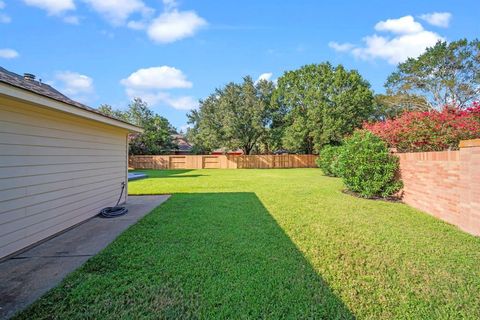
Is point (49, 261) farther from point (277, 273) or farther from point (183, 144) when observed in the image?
point (183, 144)

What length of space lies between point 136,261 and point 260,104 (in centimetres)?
2065

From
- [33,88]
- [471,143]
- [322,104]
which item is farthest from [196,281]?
[322,104]

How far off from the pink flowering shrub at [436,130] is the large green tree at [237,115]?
15.3 m

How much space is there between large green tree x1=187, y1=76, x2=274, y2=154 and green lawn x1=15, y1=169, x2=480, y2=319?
1795 cm

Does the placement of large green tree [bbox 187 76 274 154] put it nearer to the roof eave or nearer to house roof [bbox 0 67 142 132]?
house roof [bbox 0 67 142 132]

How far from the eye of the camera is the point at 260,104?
22.2 meters

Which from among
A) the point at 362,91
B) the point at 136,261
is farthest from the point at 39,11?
the point at 362,91

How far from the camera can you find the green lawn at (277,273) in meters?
1.96

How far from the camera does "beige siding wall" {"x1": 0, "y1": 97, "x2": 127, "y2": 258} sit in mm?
3062

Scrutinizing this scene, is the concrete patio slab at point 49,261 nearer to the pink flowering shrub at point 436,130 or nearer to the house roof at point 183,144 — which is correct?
the pink flowering shrub at point 436,130

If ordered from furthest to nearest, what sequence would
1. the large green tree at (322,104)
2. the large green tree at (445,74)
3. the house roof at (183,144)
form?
1. the house roof at (183,144)
2. the large green tree at (322,104)
3. the large green tree at (445,74)

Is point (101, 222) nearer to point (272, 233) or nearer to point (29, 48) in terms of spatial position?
point (272, 233)

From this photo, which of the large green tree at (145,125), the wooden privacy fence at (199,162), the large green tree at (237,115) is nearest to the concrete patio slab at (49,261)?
the large green tree at (237,115)

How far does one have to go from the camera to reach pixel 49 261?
2.90 meters
